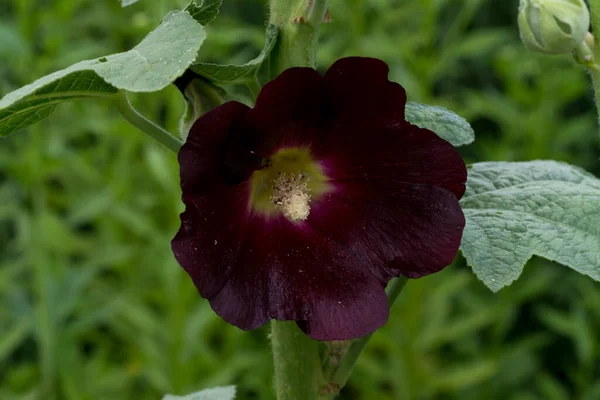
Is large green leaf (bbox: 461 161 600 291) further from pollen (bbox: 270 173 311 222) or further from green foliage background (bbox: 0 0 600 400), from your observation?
green foliage background (bbox: 0 0 600 400)

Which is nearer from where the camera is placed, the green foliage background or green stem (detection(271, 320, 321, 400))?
green stem (detection(271, 320, 321, 400))

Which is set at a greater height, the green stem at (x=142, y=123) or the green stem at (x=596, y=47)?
the green stem at (x=142, y=123)

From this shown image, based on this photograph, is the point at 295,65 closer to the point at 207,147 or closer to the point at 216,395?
the point at 207,147

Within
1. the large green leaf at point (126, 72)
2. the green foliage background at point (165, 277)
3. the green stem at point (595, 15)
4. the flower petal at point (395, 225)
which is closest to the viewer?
the large green leaf at point (126, 72)

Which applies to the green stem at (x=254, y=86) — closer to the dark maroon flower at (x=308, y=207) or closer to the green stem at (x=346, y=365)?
the dark maroon flower at (x=308, y=207)

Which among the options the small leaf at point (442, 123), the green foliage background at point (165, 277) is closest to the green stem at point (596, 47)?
the small leaf at point (442, 123)

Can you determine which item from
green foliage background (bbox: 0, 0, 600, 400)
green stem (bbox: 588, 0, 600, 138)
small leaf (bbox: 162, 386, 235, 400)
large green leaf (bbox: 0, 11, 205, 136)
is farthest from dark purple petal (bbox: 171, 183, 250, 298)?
green foliage background (bbox: 0, 0, 600, 400)
